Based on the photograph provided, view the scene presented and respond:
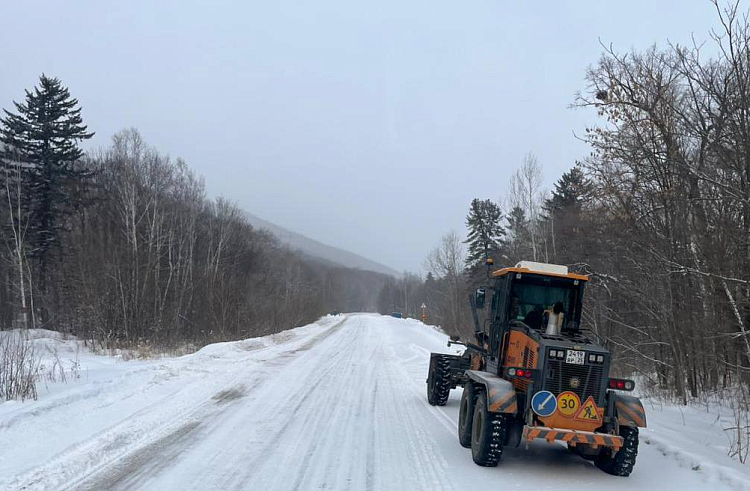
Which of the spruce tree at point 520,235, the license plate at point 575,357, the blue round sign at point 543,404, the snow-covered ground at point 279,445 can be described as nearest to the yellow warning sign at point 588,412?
the blue round sign at point 543,404

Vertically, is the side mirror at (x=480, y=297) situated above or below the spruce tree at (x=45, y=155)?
below

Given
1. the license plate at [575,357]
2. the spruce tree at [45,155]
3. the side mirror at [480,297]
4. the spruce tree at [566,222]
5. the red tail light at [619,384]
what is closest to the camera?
the license plate at [575,357]

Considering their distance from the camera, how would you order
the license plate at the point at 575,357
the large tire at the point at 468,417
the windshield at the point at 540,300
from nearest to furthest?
the license plate at the point at 575,357
the large tire at the point at 468,417
the windshield at the point at 540,300

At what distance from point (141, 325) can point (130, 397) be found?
14271mm

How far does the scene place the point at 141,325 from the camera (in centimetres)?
2395

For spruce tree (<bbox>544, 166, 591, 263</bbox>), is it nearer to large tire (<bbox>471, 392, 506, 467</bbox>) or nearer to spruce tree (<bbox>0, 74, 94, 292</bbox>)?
large tire (<bbox>471, 392, 506, 467</bbox>)

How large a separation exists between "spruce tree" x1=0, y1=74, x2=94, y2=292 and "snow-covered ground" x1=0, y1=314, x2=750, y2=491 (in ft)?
87.7

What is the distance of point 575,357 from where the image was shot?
23.0 ft

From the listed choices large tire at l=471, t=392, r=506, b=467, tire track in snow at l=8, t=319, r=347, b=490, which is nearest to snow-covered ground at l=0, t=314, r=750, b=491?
tire track in snow at l=8, t=319, r=347, b=490

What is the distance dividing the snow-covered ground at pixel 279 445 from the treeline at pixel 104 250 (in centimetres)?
1195

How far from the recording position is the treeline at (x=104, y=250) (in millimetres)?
23953

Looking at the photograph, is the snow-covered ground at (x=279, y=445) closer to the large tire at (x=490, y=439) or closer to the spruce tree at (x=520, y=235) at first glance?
the large tire at (x=490, y=439)

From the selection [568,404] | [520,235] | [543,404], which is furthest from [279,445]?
[520,235]

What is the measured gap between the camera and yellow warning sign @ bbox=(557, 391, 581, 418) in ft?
22.7
